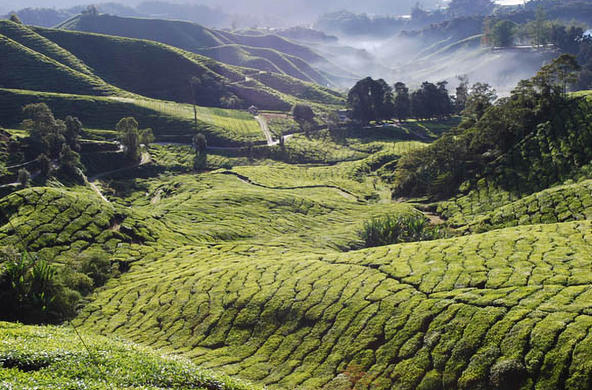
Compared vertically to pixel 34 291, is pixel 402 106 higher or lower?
higher

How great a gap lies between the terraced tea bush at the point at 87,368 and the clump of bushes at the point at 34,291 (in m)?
13.7

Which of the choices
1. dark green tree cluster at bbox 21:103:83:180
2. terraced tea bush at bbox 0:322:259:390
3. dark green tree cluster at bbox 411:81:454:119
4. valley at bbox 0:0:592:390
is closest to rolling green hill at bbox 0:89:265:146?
valley at bbox 0:0:592:390

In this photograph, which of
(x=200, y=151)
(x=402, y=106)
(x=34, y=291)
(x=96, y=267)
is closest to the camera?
(x=34, y=291)

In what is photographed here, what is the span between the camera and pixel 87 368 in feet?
76.7

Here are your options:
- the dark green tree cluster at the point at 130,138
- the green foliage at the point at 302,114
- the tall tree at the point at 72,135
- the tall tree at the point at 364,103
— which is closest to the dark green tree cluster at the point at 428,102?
the tall tree at the point at 364,103

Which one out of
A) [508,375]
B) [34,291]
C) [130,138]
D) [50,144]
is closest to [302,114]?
[130,138]

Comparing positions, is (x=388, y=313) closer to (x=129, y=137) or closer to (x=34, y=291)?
(x=34, y=291)

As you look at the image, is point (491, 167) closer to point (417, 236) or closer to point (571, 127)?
point (571, 127)

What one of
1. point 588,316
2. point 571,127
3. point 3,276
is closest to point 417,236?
point 588,316

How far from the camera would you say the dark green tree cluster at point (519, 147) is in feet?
243

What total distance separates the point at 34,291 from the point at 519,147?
8466 cm

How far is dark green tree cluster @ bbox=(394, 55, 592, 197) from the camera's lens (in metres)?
74.2

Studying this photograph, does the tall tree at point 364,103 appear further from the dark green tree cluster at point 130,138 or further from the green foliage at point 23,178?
the green foliage at point 23,178

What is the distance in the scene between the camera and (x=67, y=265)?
2007 inches
